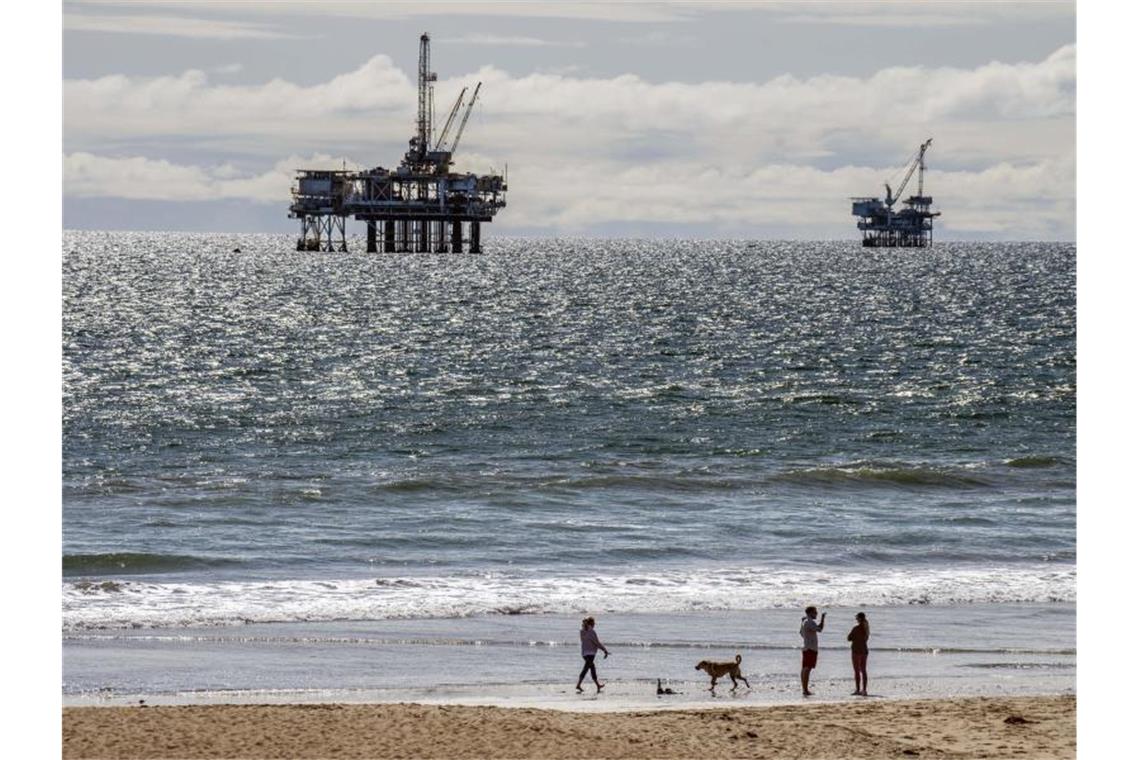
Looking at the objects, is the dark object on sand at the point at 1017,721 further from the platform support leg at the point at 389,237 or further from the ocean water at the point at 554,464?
the platform support leg at the point at 389,237

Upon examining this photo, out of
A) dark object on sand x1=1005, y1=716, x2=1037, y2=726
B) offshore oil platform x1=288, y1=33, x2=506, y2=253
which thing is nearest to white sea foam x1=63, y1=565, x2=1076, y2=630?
dark object on sand x1=1005, y1=716, x2=1037, y2=726

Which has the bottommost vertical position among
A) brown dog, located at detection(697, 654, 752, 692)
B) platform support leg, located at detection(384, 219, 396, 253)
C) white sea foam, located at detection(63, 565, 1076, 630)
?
white sea foam, located at detection(63, 565, 1076, 630)

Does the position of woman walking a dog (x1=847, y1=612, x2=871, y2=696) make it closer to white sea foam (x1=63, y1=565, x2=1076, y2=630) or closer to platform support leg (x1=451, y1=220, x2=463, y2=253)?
white sea foam (x1=63, y1=565, x2=1076, y2=630)

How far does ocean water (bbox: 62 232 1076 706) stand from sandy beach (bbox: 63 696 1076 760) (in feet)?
21.8

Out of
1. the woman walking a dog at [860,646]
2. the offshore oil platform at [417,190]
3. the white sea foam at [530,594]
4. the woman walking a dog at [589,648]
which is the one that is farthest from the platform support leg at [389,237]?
the woman walking a dog at [860,646]

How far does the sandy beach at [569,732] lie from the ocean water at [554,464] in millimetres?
6633

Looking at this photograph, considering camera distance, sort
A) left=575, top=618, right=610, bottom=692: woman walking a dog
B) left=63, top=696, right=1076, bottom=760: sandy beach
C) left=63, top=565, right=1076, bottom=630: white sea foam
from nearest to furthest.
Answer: left=63, top=696, right=1076, bottom=760: sandy beach < left=575, top=618, right=610, bottom=692: woman walking a dog < left=63, top=565, right=1076, bottom=630: white sea foam

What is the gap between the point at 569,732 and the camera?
15.9 metres

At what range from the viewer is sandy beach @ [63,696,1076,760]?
14891 mm

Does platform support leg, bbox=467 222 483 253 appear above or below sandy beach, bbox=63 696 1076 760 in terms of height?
above

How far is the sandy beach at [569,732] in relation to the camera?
1489 centimetres

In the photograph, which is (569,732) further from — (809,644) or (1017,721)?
(1017,721)

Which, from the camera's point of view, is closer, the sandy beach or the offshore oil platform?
the sandy beach

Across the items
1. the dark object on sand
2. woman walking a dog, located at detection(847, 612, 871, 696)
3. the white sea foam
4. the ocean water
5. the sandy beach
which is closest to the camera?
the sandy beach
